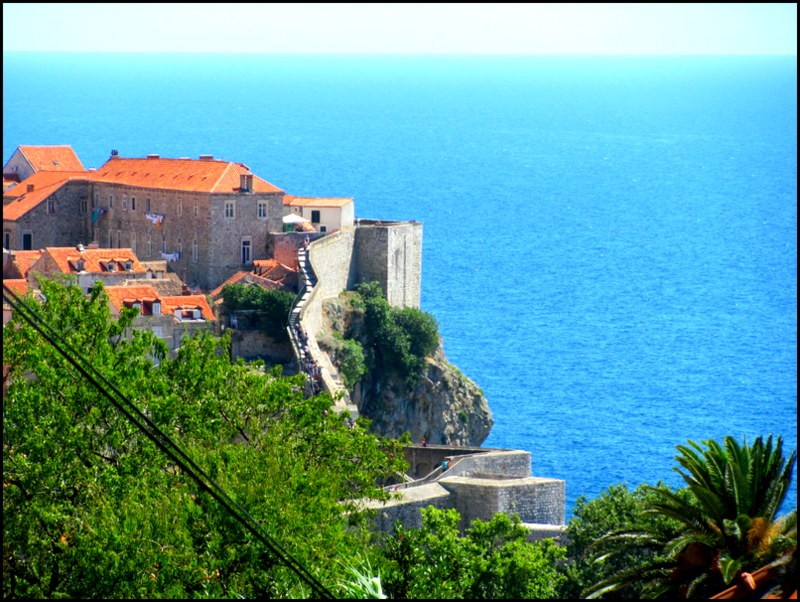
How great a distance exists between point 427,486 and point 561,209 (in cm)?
11972

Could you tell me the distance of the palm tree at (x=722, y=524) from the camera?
68.7 ft

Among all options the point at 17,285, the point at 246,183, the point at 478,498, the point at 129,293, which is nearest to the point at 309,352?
the point at 129,293

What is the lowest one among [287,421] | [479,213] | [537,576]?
[537,576]

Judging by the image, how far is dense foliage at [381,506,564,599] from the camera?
26.5m

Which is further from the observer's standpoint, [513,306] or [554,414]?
[513,306]

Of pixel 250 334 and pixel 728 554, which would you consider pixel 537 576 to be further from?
pixel 250 334

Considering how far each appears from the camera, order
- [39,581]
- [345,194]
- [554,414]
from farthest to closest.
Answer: [345,194], [554,414], [39,581]

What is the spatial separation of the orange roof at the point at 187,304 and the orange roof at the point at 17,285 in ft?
12.9

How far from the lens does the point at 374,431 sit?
5769cm

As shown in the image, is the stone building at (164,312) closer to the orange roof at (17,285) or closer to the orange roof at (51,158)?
the orange roof at (17,285)

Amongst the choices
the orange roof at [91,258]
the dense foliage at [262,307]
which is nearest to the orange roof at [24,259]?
the orange roof at [91,258]

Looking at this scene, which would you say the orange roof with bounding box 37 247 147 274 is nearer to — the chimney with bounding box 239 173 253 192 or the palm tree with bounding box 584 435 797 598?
the chimney with bounding box 239 173 253 192

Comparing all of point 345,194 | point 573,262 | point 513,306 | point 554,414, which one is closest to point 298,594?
point 554,414

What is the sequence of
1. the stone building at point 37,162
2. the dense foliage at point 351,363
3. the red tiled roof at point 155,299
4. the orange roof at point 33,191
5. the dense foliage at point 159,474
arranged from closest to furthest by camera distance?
1. the dense foliage at point 159,474
2. the red tiled roof at point 155,299
3. the dense foliage at point 351,363
4. the orange roof at point 33,191
5. the stone building at point 37,162
